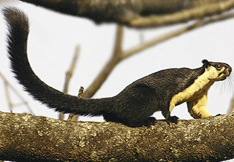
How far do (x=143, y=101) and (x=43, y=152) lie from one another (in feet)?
4.04

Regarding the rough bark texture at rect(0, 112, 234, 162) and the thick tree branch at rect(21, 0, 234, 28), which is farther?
the rough bark texture at rect(0, 112, 234, 162)

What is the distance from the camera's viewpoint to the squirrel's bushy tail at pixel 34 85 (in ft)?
8.93

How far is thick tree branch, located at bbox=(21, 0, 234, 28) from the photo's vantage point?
74 cm

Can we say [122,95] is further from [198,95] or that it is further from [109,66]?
[109,66]

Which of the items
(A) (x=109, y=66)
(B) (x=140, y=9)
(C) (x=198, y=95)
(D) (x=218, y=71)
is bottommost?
(B) (x=140, y=9)

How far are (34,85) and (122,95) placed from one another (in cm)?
92

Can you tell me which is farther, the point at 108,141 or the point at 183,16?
the point at 108,141

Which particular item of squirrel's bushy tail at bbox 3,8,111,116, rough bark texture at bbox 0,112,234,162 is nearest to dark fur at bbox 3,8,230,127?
squirrel's bushy tail at bbox 3,8,111,116

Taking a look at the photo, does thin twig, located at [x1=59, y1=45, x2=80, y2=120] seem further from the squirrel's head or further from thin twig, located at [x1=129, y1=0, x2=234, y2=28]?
thin twig, located at [x1=129, y1=0, x2=234, y2=28]

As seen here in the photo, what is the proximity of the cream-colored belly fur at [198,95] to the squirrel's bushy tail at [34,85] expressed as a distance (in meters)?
0.83

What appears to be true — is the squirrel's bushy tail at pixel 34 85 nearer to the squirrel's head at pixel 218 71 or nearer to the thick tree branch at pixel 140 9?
the squirrel's head at pixel 218 71

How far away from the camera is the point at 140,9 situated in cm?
76

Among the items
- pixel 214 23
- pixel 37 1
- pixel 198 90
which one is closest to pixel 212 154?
pixel 198 90

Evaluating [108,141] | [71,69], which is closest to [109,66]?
[108,141]
